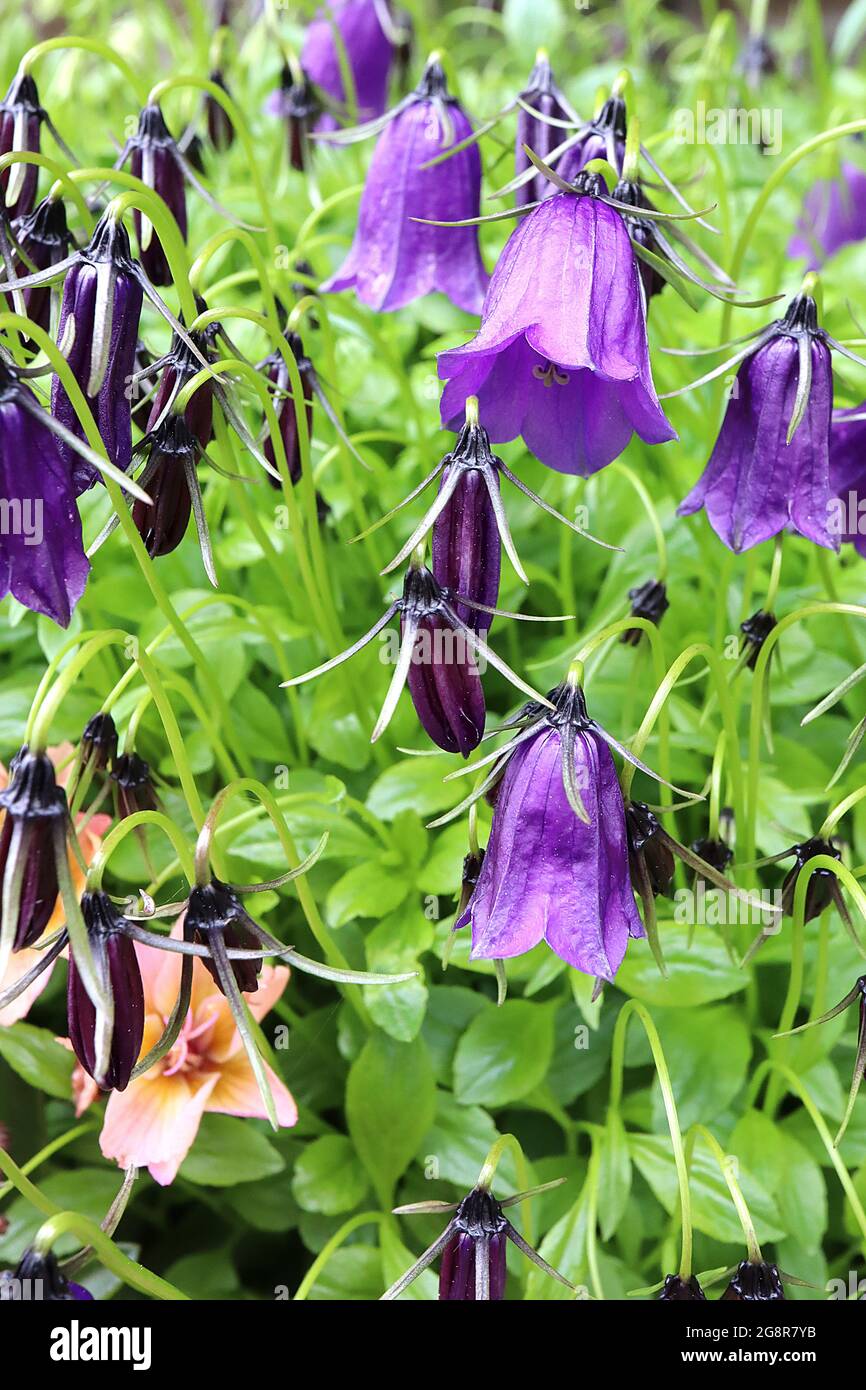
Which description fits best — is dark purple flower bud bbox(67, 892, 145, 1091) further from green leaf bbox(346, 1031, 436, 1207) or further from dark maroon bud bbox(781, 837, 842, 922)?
dark maroon bud bbox(781, 837, 842, 922)

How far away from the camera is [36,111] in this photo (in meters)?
1.17

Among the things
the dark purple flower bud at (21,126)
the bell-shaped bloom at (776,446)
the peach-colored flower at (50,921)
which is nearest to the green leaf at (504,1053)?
the peach-colored flower at (50,921)

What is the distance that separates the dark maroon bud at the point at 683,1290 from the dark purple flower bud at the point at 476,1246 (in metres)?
0.15

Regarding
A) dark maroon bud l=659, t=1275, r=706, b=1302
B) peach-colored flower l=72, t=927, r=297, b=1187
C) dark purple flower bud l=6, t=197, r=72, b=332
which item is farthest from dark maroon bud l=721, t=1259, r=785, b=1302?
dark purple flower bud l=6, t=197, r=72, b=332

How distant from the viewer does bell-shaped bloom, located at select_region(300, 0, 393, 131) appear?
212 centimetres

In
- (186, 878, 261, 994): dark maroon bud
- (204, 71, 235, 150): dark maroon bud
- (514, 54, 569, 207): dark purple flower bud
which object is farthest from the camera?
(204, 71, 235, 150): dark maroon bud

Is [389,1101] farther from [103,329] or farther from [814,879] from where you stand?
[103,329]

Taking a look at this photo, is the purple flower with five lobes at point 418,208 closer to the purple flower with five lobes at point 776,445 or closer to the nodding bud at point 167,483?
the purple flower with five lobes at point 776,445

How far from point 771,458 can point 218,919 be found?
0.64m

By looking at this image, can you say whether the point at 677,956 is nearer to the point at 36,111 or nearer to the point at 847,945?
the point at 847,945

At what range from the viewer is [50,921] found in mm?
1162

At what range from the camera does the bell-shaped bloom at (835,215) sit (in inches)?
88.4

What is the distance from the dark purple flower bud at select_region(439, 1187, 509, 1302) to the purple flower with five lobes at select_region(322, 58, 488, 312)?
94cm
